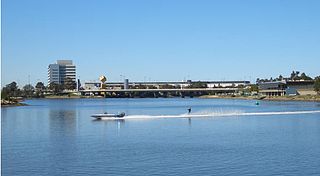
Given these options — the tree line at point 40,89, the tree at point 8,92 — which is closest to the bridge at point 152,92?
the tree line at point 40,89

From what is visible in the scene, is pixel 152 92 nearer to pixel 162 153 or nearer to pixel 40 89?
pixel 40 89

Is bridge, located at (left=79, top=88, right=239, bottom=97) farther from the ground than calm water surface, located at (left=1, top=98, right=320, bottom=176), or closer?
farther from the ground

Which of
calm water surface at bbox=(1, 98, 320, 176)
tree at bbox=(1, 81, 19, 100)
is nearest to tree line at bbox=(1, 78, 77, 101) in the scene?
tree at bbox=(1, 81, 19, 100)

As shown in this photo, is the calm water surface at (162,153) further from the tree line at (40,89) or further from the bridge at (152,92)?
the bridge at (152,92)

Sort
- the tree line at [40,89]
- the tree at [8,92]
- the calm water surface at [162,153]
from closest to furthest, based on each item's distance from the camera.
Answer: the calm water surface at [162,153] → the tree at [8,92] → the tree line at [40,89]

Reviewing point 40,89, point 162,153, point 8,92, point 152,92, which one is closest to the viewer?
point 162,153

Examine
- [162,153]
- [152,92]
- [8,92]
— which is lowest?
[162,153]

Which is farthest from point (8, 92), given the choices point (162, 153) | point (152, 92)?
point (162, 153)

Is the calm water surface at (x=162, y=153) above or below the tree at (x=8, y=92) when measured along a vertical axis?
below

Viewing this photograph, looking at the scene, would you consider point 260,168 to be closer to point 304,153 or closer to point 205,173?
point 205,173

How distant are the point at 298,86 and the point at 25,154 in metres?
107

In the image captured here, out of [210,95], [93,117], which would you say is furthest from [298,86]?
[93,117]

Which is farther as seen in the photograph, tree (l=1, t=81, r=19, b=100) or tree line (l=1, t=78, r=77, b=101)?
tree line (l=1, t=78, r=77, b=101)

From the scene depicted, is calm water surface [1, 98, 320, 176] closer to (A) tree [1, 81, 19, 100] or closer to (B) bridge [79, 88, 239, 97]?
(A) tree [1, 81, 19, 100]
